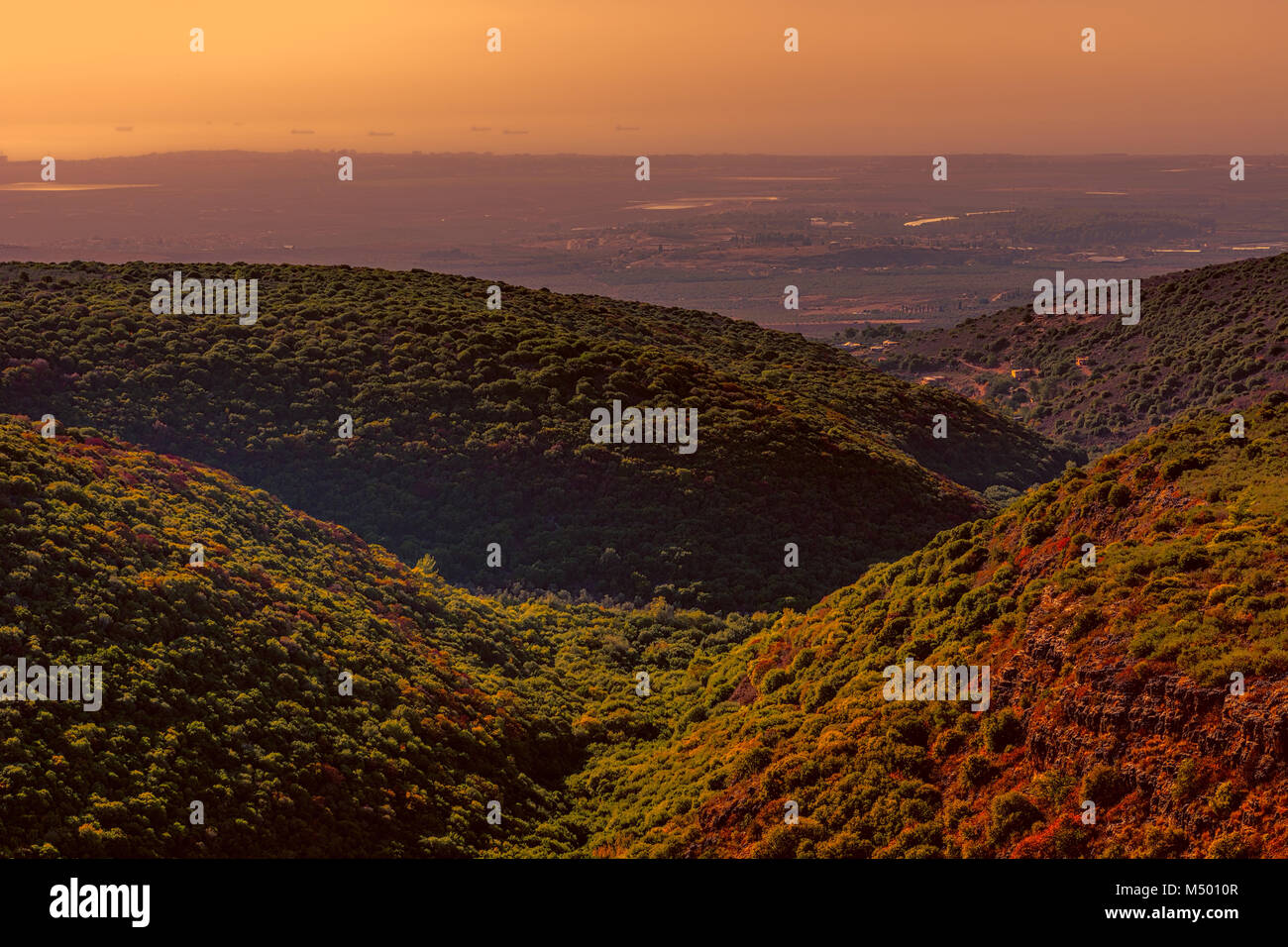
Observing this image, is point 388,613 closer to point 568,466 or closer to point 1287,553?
point 568,466

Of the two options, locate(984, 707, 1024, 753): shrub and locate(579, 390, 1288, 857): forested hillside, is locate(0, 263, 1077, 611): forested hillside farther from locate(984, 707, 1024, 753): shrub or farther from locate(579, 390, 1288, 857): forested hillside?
locate(984, 707, 1024, 753): shrub

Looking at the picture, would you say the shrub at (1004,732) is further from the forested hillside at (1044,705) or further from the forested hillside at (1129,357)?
the forested hillside at (1129,357)

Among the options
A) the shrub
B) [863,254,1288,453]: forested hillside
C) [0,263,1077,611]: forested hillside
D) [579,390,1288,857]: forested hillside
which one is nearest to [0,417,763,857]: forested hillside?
[579,390,1288,857]: forested hillside

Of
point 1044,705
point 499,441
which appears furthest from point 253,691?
point 499,441

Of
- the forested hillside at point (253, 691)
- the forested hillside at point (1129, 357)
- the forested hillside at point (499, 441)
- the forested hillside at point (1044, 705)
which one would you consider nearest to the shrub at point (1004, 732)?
the forested hillside at point (1044, 705)

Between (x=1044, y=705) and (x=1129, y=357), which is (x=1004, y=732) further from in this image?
(x=1129, y=357)

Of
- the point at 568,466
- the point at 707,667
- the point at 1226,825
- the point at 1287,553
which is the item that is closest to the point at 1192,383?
the point at 568,466
